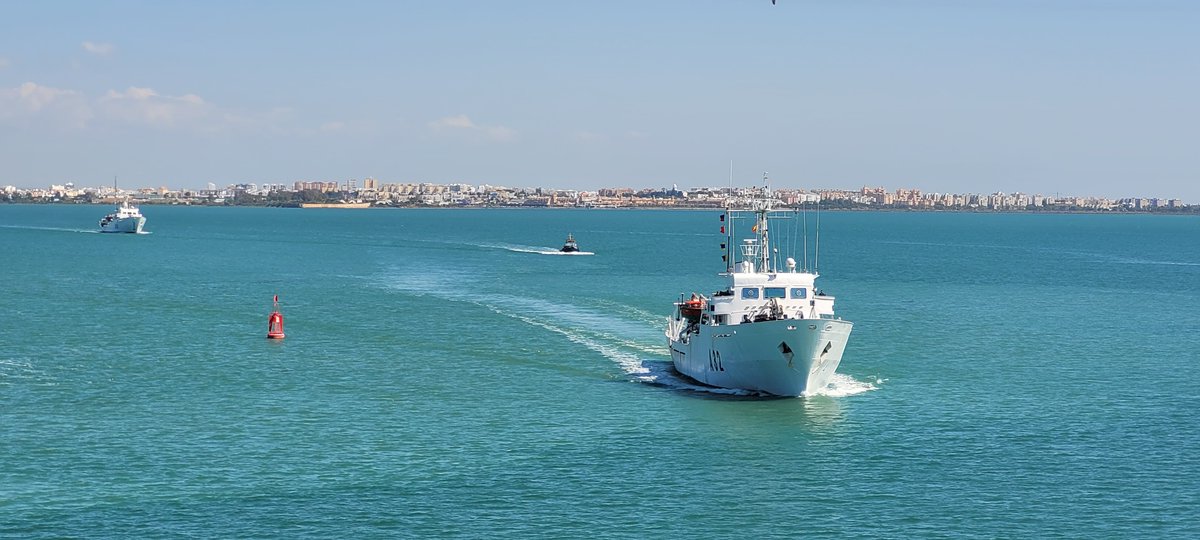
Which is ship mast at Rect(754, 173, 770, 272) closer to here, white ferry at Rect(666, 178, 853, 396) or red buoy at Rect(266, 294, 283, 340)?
white ferry at Rect(666, 178, 853, 396)

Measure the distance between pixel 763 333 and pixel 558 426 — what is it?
1108 cm

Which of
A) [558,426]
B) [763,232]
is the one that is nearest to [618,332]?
[763,232]

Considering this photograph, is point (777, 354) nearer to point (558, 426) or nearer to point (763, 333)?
point (763, 333)

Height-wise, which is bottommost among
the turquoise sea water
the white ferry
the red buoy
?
the turquoise sea water

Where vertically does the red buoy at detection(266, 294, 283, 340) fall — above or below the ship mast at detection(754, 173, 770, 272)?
below

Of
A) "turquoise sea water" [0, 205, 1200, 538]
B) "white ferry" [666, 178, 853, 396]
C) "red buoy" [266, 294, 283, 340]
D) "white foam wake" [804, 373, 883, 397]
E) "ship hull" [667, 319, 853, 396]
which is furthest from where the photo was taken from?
"red buoy" [266, 294, 283, 340]

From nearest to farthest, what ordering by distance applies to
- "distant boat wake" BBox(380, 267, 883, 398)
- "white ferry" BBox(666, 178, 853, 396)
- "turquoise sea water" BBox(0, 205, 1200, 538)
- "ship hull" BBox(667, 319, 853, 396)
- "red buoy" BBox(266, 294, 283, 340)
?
"turquoise sea water" BBox(0, 205, 1200, 538), "ship hull" BBox(667, 319, 853, 396), "white ferry" BBox(666, 178, 853, 396), "distant boat wake" BBox(380, 267, 883, 398), "red buoy" BBox(266, 294, 283, 340)

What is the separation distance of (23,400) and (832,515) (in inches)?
1448

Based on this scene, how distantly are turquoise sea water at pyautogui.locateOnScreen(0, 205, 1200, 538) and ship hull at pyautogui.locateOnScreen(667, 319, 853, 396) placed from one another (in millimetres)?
1147

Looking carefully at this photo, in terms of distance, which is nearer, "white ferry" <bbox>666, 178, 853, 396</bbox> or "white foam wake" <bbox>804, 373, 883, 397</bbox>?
"white ferry" <bbox>666, 178, 853, 396</bbox>

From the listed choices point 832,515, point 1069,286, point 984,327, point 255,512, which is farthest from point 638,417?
point 1069,286

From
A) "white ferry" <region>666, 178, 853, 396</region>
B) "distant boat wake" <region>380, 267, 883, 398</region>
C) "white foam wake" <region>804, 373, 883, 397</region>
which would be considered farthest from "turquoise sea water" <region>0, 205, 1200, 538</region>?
"white ferry" <region>666, 178, 853, 396</region>

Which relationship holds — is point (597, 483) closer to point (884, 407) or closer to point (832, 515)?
point (832, 515)

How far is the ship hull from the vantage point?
61531 mm
